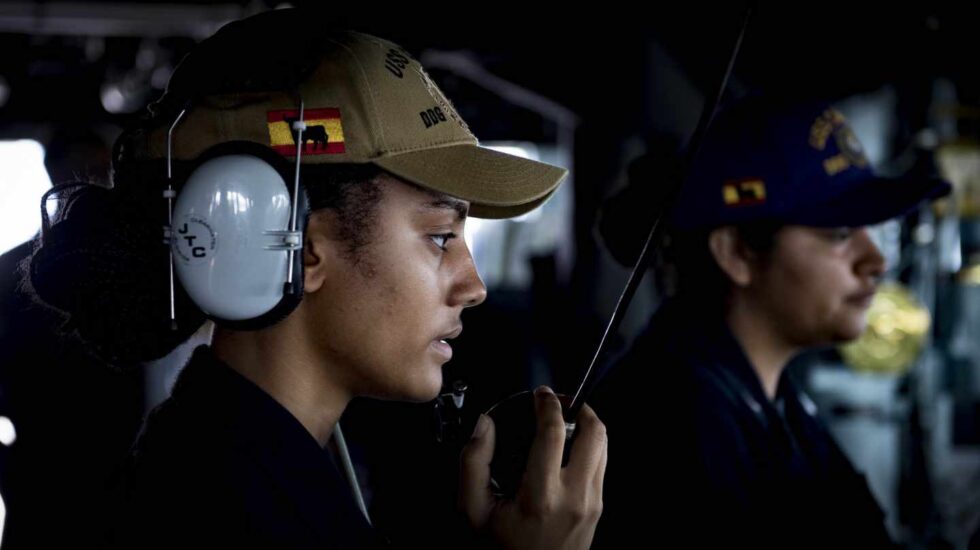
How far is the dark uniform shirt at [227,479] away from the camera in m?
1.05

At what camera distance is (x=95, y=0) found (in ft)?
24.0

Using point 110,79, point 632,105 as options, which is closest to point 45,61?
point 110,79

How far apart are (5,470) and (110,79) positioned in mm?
8806

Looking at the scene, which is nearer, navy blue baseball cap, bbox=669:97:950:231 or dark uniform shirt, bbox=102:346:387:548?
dark uniform shirt, bbox=102:346:387:548

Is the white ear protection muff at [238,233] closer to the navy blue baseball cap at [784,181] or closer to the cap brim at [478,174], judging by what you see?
the cap brim at [478,174]

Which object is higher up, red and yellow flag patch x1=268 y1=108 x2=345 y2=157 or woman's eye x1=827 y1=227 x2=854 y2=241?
red and yellow flag patch x1=268 y1=108 x2=345 y2=157

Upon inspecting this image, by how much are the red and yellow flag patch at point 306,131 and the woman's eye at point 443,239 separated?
190 millimetres

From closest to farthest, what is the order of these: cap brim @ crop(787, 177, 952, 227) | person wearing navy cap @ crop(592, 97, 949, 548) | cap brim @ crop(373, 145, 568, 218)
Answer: cap brim @ crop(373, 145, 568, 218) < person wearing navy cap @ crop(592, 97, 949, 548) < cap brim @ crop(787, 177, 952, 227)

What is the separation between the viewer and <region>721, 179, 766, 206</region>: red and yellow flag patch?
79.5 inches

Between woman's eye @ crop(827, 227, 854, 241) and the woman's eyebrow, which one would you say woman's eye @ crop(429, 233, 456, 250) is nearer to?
the woman's eyebrow

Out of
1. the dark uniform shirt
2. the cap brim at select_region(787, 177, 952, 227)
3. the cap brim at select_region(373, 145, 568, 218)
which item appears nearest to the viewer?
the dark uniform shirt

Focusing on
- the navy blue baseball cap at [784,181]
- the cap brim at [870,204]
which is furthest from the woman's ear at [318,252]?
the cap brim at [870,204]

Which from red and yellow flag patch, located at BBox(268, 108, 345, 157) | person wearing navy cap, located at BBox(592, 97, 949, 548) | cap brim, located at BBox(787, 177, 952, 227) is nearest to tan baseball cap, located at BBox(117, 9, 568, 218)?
red and yellow flag patch, located at BBox(268, 108, 345, 157)

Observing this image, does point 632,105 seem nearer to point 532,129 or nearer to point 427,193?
point 427,193
